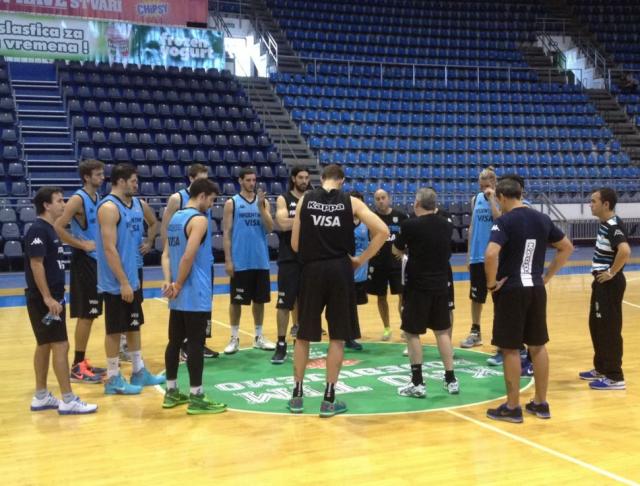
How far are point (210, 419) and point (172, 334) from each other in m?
0.69

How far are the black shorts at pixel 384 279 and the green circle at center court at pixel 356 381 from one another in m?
0.68

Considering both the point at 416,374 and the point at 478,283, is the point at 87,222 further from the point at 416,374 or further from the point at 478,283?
the point at 478,283

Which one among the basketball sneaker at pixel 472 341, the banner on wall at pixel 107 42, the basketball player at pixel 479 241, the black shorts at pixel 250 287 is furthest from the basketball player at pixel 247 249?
the banner on wall at pixel 107 42

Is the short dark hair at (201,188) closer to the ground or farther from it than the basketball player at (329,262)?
farther from it

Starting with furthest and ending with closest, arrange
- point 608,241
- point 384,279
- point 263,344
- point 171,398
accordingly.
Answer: point 384,279, point 263,344, point 608,241, point 171,398

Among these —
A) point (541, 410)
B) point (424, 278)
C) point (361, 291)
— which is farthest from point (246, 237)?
point (541, 410)

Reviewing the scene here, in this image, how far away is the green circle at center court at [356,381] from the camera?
598 centimetres

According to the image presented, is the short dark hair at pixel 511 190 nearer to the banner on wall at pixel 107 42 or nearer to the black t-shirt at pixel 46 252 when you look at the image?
the black t-shirt at pixel 46 252

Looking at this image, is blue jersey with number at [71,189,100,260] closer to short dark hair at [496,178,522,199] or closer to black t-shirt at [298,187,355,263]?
black t-shirt at [298,187,355,263]

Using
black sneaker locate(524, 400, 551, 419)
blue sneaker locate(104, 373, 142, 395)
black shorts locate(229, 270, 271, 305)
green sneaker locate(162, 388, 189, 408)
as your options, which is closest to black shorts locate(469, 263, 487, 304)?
black shorts locate(229, 270, 271, 305)

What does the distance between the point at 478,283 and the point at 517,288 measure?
96.9 inches

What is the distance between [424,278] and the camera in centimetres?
610

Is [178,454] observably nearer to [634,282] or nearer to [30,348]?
[30,348]

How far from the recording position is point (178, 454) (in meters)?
4.80
